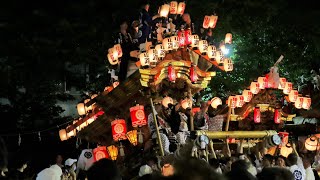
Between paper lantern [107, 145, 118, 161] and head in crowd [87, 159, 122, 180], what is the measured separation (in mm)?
11285

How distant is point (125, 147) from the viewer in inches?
663

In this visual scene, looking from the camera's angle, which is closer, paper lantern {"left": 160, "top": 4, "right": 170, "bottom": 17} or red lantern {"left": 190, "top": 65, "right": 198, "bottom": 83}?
red lantern {"left": 190, "top": 65, "right": 198, "bottom": 83}

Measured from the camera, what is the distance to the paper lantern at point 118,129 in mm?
15581

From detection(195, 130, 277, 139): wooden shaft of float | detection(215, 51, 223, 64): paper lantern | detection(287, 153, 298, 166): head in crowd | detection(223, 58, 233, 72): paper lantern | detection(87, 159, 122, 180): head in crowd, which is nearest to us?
detection(87, 159, 122, 180): head in crowd

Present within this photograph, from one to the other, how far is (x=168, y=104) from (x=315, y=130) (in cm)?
737

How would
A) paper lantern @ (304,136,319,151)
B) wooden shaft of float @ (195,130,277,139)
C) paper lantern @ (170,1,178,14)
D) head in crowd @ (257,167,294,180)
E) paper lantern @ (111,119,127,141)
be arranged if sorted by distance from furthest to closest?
paper lantern @ (170,1,178,14) < paper lantern @ (111,119,127,141) < paper lantern @ (304,136,319,151) < wooden shaft of float @ (195,130,277,139) < head in crowd @ (257,167,294,180)

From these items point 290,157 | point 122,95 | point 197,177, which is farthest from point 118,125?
point 197,177

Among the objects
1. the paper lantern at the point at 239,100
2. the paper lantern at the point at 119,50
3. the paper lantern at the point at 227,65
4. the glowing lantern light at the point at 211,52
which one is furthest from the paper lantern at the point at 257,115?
the paper lantern at the point at 119,50

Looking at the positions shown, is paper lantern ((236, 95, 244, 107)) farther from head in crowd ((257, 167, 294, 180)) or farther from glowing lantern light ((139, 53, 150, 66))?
head in crowd ((257, 167, 294, 180))

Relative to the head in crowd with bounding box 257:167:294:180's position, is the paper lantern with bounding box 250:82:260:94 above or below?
above

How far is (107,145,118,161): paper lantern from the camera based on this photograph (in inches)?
653

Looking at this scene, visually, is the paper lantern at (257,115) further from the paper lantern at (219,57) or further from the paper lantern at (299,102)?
the paper lantern at (219,57)

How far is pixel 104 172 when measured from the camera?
526cm

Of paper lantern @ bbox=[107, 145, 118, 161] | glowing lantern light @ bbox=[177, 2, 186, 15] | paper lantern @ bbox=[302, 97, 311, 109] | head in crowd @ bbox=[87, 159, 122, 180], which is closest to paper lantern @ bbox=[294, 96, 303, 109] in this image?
paper lantern @ bbox=[302, 97, 311, 109]
